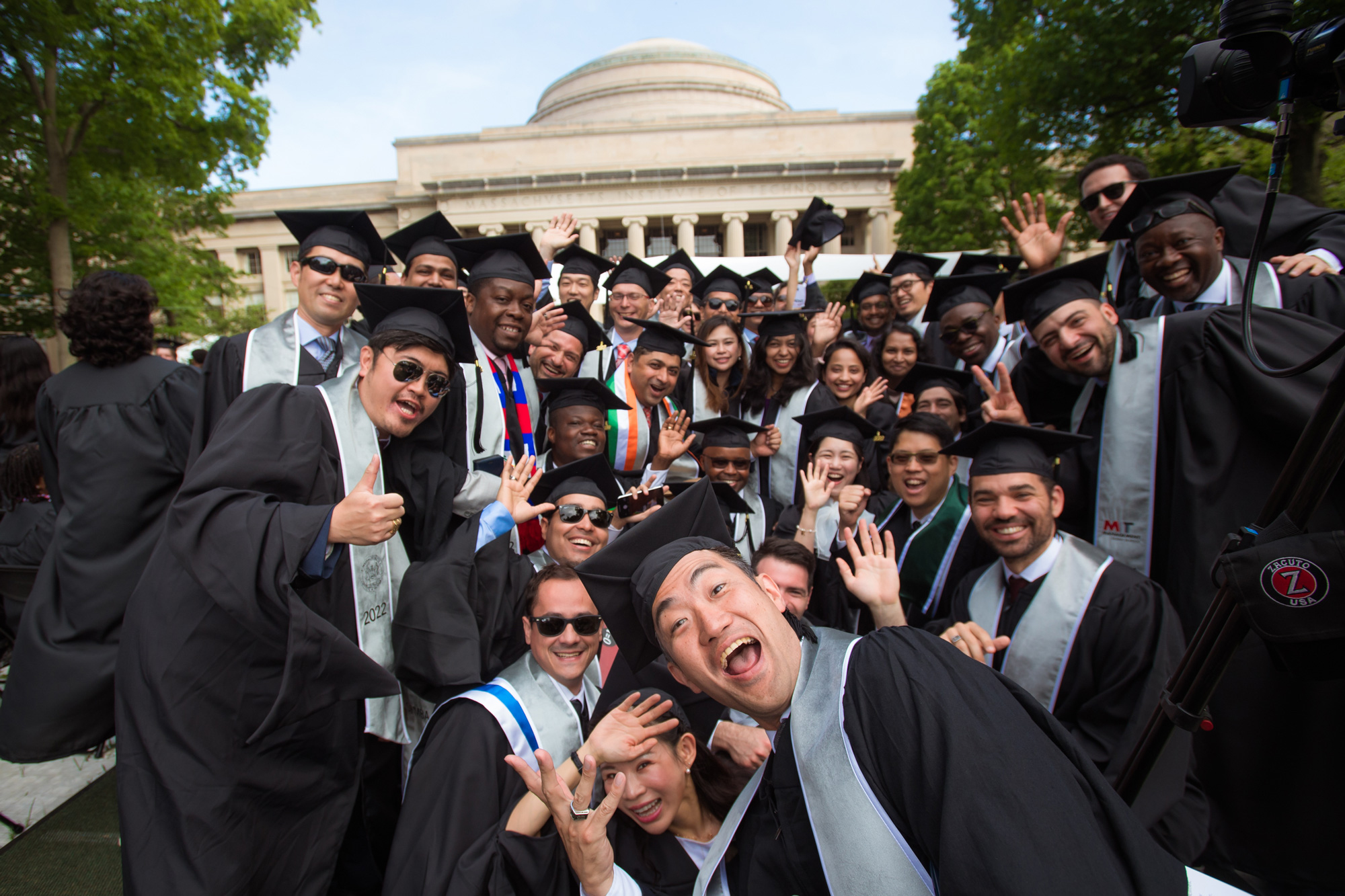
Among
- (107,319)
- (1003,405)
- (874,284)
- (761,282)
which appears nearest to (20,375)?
(107,319)

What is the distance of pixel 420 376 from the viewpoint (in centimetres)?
302

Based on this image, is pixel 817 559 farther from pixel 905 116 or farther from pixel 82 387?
pixel 905 116

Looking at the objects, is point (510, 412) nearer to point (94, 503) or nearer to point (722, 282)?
point (94, 503)

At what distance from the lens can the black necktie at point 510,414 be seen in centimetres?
456

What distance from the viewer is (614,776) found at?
2.43 m

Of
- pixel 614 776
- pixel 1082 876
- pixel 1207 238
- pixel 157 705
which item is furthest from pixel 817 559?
pixel 157 705

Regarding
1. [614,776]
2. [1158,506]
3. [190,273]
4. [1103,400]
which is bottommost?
[614,776]

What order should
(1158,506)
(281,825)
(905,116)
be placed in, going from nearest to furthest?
(281,825) < (1158,506) < (905,116)

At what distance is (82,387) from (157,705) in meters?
1.98

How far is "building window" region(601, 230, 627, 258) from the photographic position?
4212 centimetres

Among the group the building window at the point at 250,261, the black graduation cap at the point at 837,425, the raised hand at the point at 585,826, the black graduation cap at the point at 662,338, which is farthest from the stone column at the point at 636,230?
the raised hand at the point at 585,826

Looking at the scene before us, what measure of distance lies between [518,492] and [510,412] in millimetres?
1316

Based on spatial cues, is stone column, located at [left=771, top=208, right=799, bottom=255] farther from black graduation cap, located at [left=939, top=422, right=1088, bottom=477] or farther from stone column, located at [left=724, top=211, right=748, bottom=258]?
black graduation cap, located at [left=939, top=422, right=1088, bottom=477]

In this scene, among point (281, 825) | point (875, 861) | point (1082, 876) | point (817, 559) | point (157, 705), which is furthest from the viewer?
point (817, 559)
